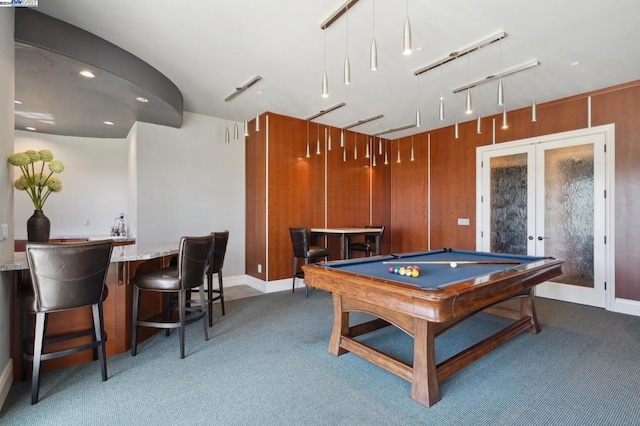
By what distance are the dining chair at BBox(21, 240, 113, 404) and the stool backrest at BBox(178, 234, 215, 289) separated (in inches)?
23.3

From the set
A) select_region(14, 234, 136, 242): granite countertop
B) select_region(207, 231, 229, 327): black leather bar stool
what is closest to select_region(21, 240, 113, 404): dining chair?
select_region(207, 231, 229, 327): black leather bar stool

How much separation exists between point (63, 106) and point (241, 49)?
2783 millimetres

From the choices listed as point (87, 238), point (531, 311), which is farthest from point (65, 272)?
point (531, 311)

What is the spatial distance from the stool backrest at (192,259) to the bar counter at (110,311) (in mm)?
236

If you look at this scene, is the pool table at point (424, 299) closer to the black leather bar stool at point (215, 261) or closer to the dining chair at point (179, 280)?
the dining chair at point (179, 280)

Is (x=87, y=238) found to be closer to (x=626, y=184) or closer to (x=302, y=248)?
(x=302, y=248)

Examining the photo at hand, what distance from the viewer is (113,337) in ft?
9.14

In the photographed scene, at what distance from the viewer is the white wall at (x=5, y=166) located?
2.12 metres

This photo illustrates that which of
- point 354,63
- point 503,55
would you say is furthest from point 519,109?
point 354,63

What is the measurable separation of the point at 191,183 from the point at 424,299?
4.58m

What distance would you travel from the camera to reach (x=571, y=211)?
4492 mm

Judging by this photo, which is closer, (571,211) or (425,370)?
(425,370)

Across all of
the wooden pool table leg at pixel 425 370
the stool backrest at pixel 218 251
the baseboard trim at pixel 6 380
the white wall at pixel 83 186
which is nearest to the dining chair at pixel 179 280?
the stool backrest at pixel 218 251

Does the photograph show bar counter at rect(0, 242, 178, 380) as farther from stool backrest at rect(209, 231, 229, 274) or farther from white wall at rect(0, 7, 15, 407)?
stool backrest at rect(209, 231, 229, 274)
